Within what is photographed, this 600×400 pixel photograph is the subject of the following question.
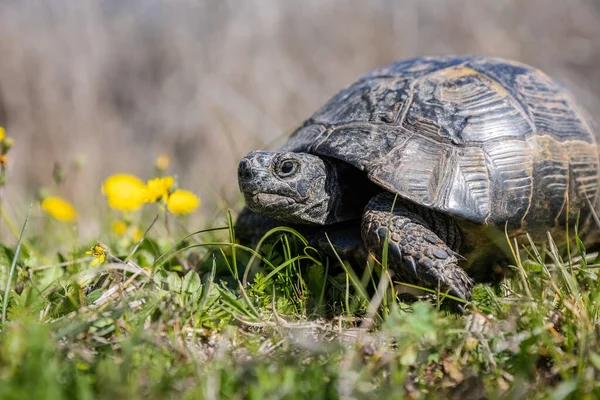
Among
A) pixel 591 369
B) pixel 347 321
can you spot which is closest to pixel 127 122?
pixel 347 321

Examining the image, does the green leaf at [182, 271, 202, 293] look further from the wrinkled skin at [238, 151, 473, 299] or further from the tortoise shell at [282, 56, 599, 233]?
the tortoise shell at [282, 56, 599, 233]

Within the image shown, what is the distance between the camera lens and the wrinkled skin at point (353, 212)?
2.43 m

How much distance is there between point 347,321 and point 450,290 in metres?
0.45

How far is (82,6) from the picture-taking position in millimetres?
9242

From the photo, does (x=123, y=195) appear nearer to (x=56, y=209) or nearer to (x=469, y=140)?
(x=56, y=209)

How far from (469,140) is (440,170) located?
25 cm

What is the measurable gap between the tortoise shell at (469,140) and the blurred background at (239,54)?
550 cm

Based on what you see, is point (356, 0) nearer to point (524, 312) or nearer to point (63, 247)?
point (63, 247)

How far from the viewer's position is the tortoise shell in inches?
107

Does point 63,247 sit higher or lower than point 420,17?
lower

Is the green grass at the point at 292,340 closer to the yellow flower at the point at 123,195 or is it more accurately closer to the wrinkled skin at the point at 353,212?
the wrinkled skin at the point at 353,212

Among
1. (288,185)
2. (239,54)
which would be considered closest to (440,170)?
(288,185)

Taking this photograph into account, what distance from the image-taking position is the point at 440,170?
108 inches

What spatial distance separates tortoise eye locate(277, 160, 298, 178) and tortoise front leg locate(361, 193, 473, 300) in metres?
0.40
